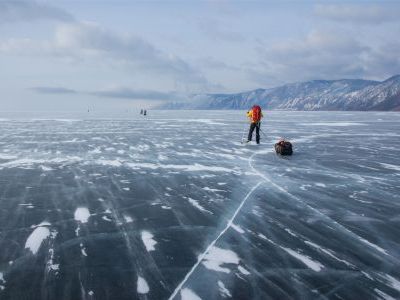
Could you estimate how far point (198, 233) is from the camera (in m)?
6.79

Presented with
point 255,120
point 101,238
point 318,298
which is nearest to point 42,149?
point 255,120

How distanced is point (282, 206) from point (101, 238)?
4.11 metres

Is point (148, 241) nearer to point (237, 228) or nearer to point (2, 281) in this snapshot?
point (237, 228)

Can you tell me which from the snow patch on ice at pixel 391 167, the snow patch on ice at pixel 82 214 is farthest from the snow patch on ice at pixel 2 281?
the snow patch on ice at pixel 391 167

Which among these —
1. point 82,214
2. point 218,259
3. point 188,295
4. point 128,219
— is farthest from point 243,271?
point 82,214

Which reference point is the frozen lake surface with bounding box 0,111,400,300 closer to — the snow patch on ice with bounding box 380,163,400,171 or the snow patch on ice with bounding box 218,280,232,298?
the snow patch on ice with bounding box 218,280,232,298

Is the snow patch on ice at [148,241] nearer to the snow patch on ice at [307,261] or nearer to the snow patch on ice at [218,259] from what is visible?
the snow patch on ice at [218,259]

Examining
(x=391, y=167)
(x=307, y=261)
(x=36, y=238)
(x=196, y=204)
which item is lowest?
(x=391, y=167)

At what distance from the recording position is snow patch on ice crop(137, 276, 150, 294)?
469 cm

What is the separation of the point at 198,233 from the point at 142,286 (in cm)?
211

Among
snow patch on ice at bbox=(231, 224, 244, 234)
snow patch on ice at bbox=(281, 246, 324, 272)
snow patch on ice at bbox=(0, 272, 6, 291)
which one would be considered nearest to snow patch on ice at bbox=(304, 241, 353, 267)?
snow patch on ice at bbox=(281, 246, 324, 272)

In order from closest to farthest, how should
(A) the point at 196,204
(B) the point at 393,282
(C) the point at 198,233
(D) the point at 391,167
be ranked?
1. (B) the point at 393,282
2. (C) the point at 198,233
3. (A) the point at 196,204
4. (D) the point at 391,167

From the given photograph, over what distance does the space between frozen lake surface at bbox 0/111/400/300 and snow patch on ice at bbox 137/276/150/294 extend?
22 millimetres

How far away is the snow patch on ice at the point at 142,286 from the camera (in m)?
4.69
